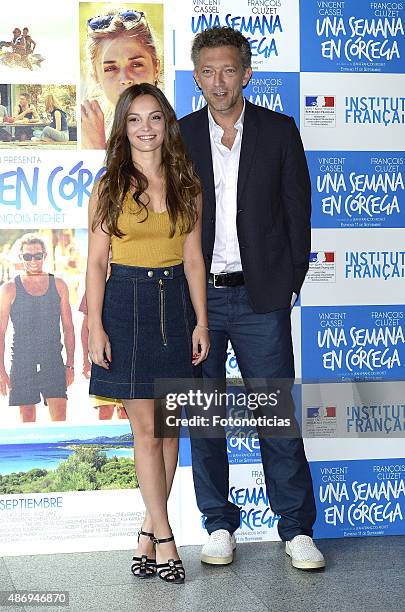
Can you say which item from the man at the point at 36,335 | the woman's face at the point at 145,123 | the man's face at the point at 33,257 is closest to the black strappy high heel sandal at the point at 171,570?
the man at the point at 36,335

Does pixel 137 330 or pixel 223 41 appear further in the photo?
pixel 223 41

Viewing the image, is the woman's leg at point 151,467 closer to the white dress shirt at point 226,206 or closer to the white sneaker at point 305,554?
the white sneaker at point 305,554

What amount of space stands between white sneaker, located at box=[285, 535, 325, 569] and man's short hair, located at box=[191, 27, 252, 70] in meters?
1.63

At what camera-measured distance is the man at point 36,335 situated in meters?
3.72

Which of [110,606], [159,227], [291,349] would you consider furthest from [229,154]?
[110,606]

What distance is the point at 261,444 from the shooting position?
142 inches

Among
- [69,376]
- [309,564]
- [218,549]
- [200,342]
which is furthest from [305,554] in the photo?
[69,376]

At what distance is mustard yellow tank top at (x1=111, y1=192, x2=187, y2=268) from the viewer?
3.18 meters

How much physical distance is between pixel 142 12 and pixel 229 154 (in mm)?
668

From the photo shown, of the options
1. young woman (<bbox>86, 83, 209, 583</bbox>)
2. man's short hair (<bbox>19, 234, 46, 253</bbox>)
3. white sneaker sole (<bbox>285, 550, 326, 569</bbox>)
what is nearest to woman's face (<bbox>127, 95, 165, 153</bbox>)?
young woman (<bbox>86, 83, 209, 583</bbox>)

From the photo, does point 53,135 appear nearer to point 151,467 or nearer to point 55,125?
point 55,125

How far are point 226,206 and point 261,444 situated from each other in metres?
0.84

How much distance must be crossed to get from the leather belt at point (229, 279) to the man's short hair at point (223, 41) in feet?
2.32

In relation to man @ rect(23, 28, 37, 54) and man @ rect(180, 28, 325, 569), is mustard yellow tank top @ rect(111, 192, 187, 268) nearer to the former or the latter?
man @ rect(180, 28, 325, 569)
